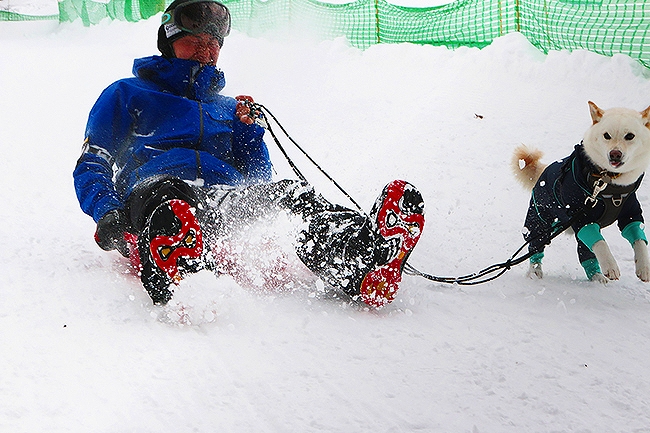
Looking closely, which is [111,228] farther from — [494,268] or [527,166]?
[527,166]

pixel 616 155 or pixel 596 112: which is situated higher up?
pixel 596 112

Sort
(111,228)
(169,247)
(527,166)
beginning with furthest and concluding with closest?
(527,166), (111,228), (169,247)

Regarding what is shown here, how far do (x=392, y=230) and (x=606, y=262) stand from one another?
3.85 feet

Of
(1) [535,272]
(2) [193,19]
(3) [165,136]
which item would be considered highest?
(2) [193,19]

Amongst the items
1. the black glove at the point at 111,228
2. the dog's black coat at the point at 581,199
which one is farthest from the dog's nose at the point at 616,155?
the black glove at the point at 111,228

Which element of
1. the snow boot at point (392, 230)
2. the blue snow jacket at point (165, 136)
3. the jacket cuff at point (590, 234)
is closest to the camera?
the snow boot at point (392, 230)

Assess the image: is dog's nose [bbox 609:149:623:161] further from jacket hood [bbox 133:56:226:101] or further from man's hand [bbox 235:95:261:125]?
jacket hood [bbox 133:56:226:101]

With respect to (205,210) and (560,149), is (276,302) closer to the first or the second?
(205,210)

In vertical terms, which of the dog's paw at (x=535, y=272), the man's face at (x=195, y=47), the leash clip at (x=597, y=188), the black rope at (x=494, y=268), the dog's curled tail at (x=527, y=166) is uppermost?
the man's face at (x=195, y=47)

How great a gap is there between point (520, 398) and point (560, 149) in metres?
3.39

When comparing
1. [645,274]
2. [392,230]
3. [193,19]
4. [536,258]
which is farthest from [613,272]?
[193,19]

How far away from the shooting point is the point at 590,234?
2.82 m

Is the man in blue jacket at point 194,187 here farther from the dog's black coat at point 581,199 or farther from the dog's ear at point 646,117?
the dog's ear at point 646,117

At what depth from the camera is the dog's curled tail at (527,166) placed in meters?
3.42
